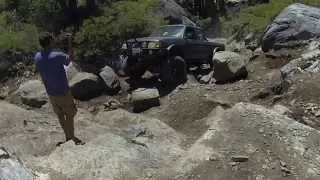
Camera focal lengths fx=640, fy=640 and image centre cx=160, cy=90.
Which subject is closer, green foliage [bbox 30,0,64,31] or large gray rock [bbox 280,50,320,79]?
large gray rock [bbox 280,50,320,79]

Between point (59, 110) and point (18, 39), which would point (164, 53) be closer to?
point (59, 110)

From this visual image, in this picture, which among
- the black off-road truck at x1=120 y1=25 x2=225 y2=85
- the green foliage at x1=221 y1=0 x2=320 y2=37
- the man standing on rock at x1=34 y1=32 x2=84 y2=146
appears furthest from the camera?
the green foliage at x1=221 y1=0 x2=320 y2=37

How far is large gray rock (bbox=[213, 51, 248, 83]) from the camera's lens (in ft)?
55.2

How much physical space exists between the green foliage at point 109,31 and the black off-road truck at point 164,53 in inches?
137

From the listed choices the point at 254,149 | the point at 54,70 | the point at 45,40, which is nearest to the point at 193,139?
the point at 254,149

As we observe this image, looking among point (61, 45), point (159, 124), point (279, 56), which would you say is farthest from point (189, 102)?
point (61, 45)

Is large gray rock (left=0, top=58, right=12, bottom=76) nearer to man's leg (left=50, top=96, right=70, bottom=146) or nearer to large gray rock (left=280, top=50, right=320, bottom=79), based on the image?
large gray rock (left=280, top=50, right=320, bottom=79)

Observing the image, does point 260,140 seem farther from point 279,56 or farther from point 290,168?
point 279,56

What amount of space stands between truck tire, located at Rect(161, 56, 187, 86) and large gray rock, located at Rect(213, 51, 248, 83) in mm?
875

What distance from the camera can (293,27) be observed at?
18188 millimetres

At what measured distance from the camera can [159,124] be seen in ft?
38.4

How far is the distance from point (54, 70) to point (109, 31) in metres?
11.9

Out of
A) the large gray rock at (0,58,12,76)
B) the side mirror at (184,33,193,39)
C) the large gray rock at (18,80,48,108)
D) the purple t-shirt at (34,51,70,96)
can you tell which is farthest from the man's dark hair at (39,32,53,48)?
the large gray rock at (0,58,12,76)

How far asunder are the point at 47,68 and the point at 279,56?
8.90m
